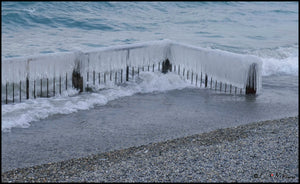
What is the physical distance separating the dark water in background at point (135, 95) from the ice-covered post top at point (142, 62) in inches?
16.4

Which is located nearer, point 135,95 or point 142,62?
point 135,95

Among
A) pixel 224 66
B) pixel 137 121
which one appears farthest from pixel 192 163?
pixel 224 66

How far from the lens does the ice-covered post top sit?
7605mm

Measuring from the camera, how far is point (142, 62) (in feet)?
30.1

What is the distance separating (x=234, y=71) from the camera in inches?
332

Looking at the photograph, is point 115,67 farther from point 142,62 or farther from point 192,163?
point 192,163

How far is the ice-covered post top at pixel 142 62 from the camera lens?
7.61m

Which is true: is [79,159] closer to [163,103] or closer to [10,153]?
[10,153]

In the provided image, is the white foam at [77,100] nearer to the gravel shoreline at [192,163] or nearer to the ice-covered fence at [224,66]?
the ice-covered fence at [224,66]

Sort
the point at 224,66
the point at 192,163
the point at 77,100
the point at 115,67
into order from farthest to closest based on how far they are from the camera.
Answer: the point at 115,67, the point at 224,66, the point at 77,100, the point at 192,163

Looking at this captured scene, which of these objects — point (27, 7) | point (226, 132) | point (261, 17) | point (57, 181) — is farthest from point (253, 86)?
point (261, 17)

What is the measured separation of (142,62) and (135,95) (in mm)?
746

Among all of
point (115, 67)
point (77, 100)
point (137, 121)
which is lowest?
point (137, 121)

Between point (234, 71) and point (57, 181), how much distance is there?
4547mm
